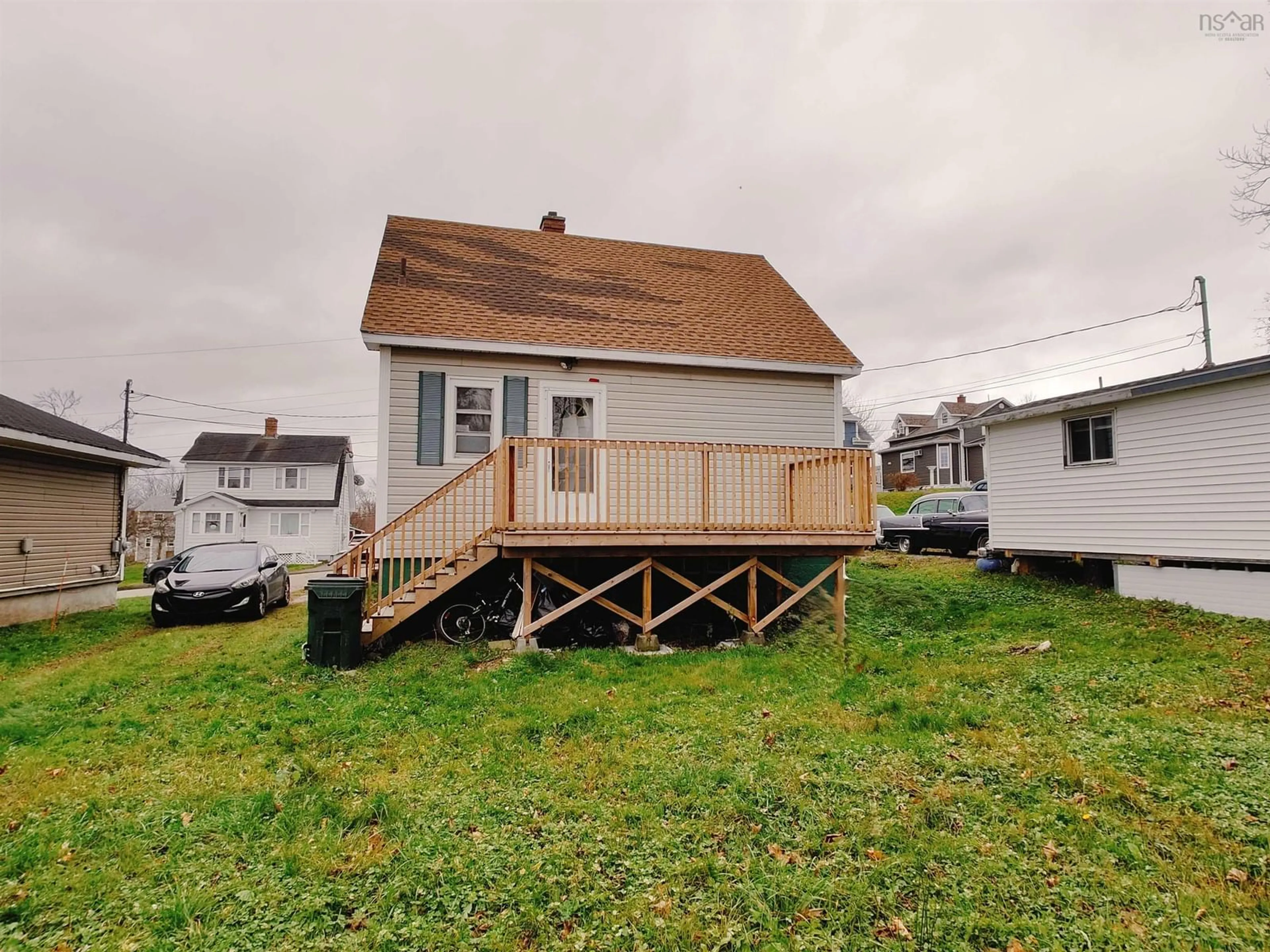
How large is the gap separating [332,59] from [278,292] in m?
28.6

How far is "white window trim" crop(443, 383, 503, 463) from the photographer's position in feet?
30.9

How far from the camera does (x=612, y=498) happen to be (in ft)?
29.7

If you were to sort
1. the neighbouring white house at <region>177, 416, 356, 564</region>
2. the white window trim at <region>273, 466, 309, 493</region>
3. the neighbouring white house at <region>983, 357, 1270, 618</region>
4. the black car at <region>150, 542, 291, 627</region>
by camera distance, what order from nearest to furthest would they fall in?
the neighbouring white house at <region>983, 357, 1270, 618</region> < the black car at <region>150, 542, 291, 627</region> < the neighbouring white house at <region>177, 416, 356, 564</region> < the white window trim at <region>273, 466, 309, 493</region>

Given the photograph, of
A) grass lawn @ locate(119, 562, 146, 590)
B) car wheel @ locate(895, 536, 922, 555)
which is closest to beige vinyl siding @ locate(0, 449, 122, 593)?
grass lawn @ locate(119, 562, 146, 590)

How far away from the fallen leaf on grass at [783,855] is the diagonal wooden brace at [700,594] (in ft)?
15.8

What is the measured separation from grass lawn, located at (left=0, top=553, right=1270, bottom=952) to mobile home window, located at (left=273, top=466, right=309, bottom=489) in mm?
28332

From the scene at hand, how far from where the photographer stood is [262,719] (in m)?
5.58

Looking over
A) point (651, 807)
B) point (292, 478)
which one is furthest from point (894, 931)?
point (292, 478)

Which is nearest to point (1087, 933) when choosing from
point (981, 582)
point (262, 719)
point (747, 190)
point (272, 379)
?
point (262, 719)

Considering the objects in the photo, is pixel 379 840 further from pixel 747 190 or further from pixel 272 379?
pixel 272 379

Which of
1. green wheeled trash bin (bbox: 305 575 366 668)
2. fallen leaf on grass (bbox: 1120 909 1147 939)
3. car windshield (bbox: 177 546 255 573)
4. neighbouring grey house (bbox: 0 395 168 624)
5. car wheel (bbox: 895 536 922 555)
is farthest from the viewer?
car wheel (bbox: 895 536 922 555)

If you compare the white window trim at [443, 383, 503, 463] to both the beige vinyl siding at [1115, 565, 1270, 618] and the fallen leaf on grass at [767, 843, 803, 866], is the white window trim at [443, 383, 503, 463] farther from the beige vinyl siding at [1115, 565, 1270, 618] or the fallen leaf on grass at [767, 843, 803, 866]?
the beige vinyl siding at [1115, 565, 1270, 618]

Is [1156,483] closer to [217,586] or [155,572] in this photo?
[217,586]

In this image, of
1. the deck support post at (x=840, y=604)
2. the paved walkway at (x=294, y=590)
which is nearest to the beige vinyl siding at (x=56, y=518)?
the paved walkway at (x=294, y=590)
